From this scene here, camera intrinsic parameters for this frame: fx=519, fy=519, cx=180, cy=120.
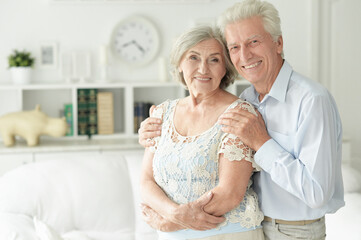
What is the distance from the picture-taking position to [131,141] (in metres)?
4.42

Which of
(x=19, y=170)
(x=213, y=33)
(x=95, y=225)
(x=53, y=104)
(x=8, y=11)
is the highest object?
(x=8, y=11)

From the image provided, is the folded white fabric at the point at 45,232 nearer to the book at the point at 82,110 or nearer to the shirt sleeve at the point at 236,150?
the shirt sleeve at the point at 236,150

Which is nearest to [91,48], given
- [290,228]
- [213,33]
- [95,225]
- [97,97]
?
[97,97]

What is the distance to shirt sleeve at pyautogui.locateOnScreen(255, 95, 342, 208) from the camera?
1569 mm

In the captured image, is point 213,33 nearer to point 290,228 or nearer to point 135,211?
point 290,228

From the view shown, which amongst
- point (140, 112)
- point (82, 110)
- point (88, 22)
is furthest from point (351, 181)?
point (88, 22)

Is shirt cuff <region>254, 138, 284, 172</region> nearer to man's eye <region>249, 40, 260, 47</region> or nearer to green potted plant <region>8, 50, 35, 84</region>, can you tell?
man's eye <region>249, 40, 260, 47</region>

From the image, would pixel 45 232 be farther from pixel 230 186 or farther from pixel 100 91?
pixel 100 91

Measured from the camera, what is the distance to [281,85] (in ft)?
5.63

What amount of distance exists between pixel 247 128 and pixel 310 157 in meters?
0.22

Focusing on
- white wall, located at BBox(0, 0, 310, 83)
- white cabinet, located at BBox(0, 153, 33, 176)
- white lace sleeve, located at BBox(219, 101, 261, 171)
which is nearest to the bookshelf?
white wall, located at BBox(0, 0, 310, 83)

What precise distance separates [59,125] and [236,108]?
2763mm

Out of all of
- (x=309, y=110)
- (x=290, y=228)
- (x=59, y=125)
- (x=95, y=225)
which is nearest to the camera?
(x=309, y=110)

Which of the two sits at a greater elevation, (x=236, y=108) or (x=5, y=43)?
(x=5, y=43)
